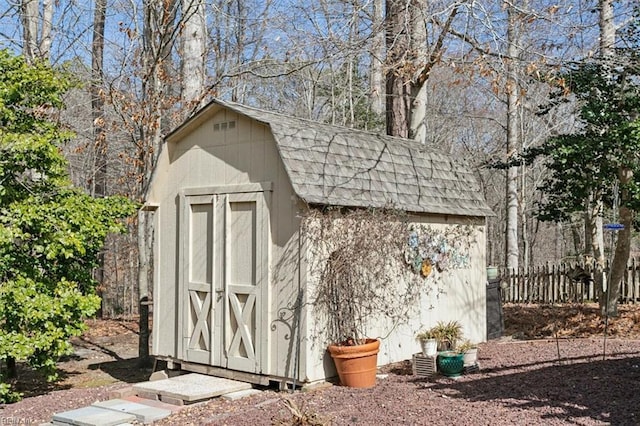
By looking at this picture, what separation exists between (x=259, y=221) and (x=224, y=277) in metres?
0.88

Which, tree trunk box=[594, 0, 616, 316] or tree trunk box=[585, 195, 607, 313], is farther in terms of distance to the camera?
tree trunk box=[585, 195, 607, 313]

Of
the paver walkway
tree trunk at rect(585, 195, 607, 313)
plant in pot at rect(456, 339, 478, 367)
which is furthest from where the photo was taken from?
tree trunk at rect(585, 195, 607, 313)

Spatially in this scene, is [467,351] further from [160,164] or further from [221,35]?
[221,35]

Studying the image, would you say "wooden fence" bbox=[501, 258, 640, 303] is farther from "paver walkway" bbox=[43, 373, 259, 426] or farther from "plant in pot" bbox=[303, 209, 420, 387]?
"paver walkway" bbox=[43, 373, 259, 426]

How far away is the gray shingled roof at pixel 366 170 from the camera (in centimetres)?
713

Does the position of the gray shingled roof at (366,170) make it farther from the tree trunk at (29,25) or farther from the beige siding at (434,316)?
the tree trunk at (29,25)

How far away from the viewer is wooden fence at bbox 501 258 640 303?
1361 centimetres

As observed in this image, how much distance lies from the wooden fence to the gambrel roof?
5390 millimetres

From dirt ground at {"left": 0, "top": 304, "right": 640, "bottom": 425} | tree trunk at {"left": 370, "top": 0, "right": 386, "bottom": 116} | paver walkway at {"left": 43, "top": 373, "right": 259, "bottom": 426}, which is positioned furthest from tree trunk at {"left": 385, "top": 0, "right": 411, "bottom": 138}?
paver walkway at {"left": 43, "top": 373, "right": 259, "bottom": 426}

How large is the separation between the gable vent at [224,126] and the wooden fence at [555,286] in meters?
8.59

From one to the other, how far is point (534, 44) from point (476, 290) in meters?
5.45

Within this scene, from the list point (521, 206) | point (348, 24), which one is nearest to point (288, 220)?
point (348, 24)

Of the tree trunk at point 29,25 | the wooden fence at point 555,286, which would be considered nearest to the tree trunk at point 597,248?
the wooden fence at point 555,286

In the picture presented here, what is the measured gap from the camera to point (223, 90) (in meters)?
13.5
